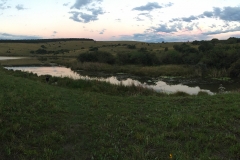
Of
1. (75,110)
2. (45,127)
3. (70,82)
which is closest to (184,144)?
(45,127)

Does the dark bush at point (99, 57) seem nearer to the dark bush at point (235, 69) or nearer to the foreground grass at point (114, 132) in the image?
the dark bush at point (235, 69)

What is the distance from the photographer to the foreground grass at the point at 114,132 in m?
5.28

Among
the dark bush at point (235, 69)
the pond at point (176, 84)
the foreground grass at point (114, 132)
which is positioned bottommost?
the pond at point (176, 84)

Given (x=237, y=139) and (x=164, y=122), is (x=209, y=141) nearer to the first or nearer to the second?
(x=237, y=139)

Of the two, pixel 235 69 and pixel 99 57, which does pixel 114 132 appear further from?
pixel 99 57

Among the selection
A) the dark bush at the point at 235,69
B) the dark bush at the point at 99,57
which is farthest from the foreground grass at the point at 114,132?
the dark bush at the point at 99,57

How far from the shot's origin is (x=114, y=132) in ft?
21.8

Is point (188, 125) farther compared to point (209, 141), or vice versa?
point (188, 125)

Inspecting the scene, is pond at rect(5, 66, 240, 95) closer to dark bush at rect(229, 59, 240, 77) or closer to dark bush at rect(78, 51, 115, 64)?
dark bush at rect(229, 59, 240, 77)

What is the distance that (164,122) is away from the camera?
7652 mm

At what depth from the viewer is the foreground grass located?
5.28 metres

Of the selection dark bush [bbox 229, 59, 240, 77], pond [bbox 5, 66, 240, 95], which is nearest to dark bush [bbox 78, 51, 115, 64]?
pond [bbox 5, 66, 240, 95]

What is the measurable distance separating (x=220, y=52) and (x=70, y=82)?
33.8 metres

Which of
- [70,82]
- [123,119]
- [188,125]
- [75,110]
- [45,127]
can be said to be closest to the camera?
[45,127]
